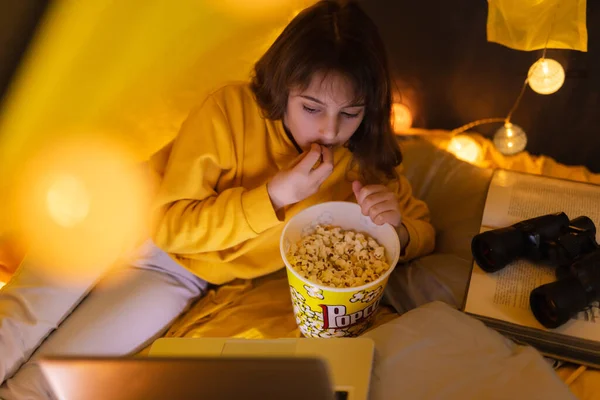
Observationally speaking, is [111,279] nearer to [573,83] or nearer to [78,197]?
[78,197]

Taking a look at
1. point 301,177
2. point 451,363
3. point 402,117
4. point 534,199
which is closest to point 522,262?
point 534,199

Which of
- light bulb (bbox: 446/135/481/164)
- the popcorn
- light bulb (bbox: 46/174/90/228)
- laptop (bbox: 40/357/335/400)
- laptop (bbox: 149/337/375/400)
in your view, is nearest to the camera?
laptop (bbox: 40/357/335/400)

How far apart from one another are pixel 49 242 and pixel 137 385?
64 centimetres

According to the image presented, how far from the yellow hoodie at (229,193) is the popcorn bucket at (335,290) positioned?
52 millimetres

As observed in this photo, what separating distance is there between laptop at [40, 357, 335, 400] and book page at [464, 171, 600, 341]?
50 cm

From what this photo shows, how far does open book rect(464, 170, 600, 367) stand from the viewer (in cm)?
84

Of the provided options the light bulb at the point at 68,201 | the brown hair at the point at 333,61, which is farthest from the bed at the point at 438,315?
the brown hair at the point at 333,61

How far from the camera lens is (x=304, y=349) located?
73 centimetres

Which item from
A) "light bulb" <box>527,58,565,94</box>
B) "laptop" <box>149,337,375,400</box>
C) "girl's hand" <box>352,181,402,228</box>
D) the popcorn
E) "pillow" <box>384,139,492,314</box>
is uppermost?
"light bulb" <box>527,58,565,94</box>

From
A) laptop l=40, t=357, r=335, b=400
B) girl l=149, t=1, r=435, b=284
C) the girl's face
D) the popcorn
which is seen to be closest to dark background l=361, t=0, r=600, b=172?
girl l=149, t=1, r=435, b=284

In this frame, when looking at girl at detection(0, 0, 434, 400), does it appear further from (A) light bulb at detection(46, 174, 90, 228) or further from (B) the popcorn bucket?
(A) light bulb at detection(46, 174, 90, 228)

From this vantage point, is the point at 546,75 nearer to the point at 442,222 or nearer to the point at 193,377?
the point at 442,222

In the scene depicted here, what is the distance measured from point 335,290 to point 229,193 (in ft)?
0.84

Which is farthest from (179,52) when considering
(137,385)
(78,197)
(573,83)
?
(137,385)
